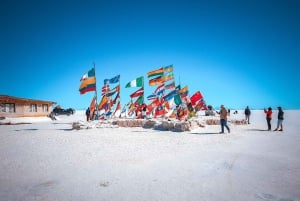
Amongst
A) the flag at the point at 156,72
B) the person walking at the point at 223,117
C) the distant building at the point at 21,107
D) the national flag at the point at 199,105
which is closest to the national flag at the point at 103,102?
the flag at the point at 156,72

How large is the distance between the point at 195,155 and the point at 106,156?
3129mm

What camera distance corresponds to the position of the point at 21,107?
105 ft

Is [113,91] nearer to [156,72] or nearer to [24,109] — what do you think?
[156,72]

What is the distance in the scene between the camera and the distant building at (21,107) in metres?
29.9

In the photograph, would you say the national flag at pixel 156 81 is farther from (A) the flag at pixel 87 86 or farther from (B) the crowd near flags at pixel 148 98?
(A) the flag at pixel 87 86

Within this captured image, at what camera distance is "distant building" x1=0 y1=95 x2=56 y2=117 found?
98.2 feet

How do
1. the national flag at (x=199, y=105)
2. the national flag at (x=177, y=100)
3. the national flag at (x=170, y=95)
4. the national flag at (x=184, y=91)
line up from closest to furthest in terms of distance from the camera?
the national flag at (x=177, y=100) → the national flag at (x=170, y=95) → the national flag at (x=184, y=91) → the national flag at (x=199, y=105)

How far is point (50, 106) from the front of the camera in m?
39.1

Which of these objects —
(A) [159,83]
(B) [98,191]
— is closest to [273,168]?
(B) [98,191]

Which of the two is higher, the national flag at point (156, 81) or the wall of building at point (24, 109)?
the national flag at point (156, 81)

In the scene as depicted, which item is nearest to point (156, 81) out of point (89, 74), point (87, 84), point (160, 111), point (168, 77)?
point (168, 77)

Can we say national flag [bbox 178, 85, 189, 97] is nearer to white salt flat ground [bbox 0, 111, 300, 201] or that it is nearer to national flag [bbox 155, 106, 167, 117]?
national flag [bbox 155, 106, 167, 117]

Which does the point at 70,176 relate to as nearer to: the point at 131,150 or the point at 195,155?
the point at 131,150

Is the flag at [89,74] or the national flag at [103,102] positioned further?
the national flag at [103,102]
